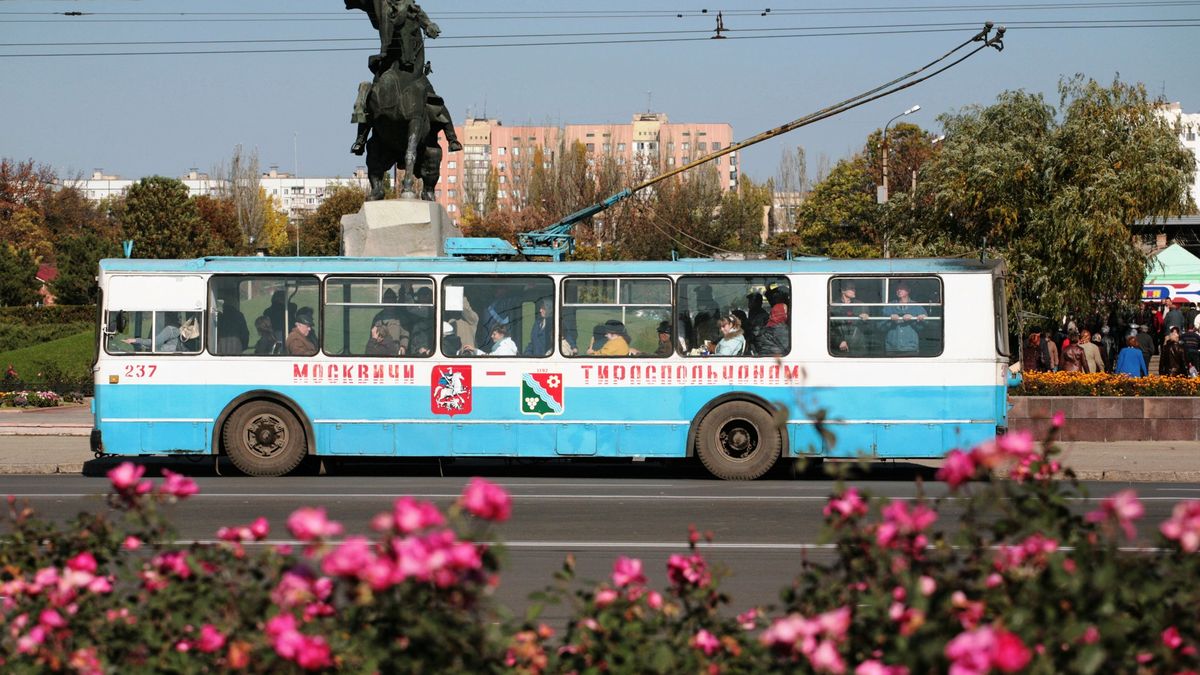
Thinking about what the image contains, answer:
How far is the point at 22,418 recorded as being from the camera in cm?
2578

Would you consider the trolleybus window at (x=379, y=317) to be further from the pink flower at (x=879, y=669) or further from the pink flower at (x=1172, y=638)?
the pink flower at (x=879, y=669)

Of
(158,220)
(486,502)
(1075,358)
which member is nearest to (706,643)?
(486,502)

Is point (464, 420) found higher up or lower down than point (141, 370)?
lower down

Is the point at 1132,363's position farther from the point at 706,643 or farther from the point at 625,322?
the point at 706,643

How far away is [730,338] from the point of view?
1728cm

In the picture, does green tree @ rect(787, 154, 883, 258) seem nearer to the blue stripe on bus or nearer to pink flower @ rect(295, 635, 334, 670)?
the blue stripe on bus

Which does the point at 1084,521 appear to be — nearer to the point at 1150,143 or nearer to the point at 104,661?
the point at 104,661

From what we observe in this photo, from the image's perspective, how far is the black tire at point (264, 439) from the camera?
17.4m

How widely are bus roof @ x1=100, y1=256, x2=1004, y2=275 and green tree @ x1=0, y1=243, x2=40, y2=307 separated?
54.2 metres

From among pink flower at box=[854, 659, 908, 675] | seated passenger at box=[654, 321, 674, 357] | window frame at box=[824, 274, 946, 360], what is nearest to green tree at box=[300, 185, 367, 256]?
seated passenger at box=[654, 321, 674, 357]

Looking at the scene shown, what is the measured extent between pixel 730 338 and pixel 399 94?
25.1ft

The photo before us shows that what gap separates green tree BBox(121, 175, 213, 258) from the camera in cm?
7531

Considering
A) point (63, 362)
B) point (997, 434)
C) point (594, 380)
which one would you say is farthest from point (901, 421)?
point (63, 362)

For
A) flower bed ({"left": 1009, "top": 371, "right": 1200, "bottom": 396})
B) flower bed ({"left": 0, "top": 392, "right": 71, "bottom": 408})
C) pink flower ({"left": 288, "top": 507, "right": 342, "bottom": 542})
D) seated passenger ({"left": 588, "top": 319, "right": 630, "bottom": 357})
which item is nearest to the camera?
pink flower ({"left": 288, "top": 507, "right": 342, "bottom": 542})
